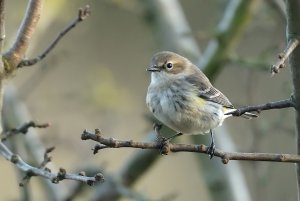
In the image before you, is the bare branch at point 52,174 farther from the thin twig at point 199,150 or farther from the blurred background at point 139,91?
the blurred background at point 139,91

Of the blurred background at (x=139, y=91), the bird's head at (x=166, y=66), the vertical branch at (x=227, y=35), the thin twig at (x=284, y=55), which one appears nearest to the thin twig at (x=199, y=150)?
the thin twig at (x=284, y=55)

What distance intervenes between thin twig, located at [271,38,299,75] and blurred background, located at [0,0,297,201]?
1.14m

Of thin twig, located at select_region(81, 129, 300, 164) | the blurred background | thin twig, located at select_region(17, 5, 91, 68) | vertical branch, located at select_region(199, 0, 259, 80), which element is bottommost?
the blurred background

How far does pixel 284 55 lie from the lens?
6.69 ft

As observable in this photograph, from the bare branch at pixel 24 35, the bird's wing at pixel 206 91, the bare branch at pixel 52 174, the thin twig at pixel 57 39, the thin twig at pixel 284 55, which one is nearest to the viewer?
the thin twig at pixel 284 55

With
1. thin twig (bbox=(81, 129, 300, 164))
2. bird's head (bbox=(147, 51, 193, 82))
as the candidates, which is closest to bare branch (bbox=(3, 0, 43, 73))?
thin twig (bbox=(81, 129, 300, 164))

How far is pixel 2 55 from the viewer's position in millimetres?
2590

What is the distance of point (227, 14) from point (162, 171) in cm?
454

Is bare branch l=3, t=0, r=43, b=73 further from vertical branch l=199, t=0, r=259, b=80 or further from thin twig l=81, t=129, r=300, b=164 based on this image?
vertical branch l=199, t=0, r=259, b=80

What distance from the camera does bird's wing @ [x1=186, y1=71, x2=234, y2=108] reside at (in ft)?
11.7

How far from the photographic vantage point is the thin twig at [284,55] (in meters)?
1.98

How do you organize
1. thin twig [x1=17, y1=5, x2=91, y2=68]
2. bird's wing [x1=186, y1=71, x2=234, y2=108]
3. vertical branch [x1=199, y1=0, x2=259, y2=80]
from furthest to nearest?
vertical branch [x1=199, y1=0, x2=259, y2=80] < bird's wing [x1=186, y1=71, x2=234, y2=108] < thin twig [x1=17, y1=5, x2=91, y2=68]

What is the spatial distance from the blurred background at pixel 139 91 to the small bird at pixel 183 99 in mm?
733

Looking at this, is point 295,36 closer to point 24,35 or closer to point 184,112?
point 24,35
